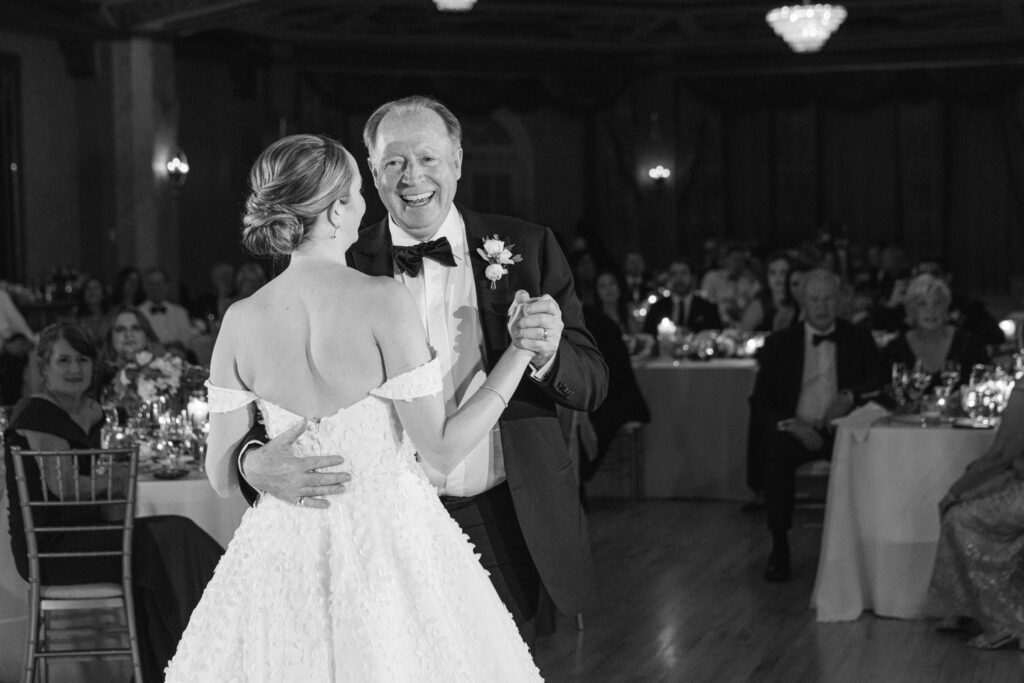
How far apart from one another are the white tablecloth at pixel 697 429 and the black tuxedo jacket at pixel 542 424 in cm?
530

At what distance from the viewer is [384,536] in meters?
2.18

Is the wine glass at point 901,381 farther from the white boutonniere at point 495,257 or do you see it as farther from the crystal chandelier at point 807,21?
the crystal chandelier at point 807,21

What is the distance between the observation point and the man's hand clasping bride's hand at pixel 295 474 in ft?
7.05

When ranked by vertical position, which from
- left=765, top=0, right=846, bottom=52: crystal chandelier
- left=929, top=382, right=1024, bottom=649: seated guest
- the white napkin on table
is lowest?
left=929, top=382, right=1024, bottom=649: seated guest

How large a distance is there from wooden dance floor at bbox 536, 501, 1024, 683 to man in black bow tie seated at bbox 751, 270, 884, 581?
21 centimetres

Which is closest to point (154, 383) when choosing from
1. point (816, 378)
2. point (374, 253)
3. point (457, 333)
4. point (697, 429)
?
point (374, 253)

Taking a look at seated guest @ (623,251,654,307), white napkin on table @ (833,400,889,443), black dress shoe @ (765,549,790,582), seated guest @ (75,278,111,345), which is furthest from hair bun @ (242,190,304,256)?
seated guest @ (623,251,654,307)

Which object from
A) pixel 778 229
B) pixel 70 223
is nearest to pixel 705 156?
pixel 778 229

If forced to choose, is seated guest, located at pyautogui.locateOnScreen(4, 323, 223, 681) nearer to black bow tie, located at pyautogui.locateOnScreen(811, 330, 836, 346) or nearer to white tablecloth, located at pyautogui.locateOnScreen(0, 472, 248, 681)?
white tablecloth, located at pyautogui.locateOnScreen(0, 472, 248, 681)

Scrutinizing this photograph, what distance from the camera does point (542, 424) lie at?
263 centimetres

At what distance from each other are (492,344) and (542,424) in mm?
179

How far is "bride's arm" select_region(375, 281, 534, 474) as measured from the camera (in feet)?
6.83

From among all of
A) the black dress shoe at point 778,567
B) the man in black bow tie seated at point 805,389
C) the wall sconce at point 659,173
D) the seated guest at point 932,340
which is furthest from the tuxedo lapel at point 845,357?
the wall sconce at point 659,173

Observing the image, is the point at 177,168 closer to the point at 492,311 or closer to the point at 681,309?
the point at 681,309
